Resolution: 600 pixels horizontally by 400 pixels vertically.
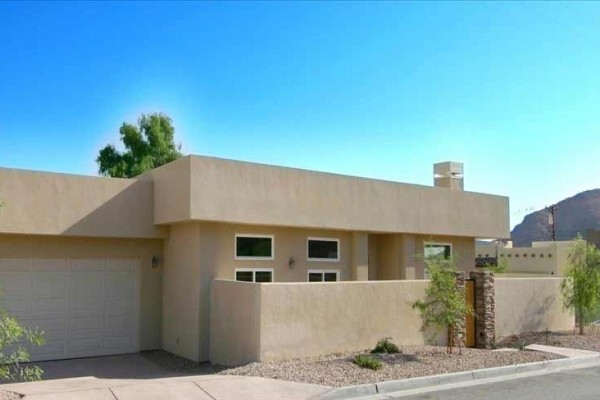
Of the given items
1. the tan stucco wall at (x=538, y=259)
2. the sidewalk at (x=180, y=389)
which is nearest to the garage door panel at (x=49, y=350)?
the sidewalk at (x=180, y=389)

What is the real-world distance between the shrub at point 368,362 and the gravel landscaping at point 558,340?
17.3 feet

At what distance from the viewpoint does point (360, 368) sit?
1167cm

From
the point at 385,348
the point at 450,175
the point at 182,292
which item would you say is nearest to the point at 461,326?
the point at 385,348

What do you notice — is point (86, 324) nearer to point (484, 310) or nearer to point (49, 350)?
point (49, 350)

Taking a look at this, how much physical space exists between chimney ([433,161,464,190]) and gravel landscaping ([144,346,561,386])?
7.45 metres

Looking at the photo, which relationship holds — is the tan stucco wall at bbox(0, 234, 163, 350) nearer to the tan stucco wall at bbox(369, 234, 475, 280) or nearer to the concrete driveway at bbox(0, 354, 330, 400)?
the concrete driveway at bbox(0, 354, 330, 400)

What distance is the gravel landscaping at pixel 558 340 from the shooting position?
16078 mm

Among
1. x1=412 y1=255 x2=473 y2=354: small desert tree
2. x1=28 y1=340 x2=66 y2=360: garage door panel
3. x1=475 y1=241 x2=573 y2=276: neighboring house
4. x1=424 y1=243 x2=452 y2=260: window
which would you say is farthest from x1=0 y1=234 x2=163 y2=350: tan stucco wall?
x1=475 y1=241 x2=573 y2=276: neighboring house

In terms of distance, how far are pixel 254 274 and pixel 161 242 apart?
8.90ft

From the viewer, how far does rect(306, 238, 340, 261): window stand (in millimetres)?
16594

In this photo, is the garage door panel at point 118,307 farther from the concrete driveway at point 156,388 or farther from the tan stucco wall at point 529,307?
the tan stucco wall at point 529,307

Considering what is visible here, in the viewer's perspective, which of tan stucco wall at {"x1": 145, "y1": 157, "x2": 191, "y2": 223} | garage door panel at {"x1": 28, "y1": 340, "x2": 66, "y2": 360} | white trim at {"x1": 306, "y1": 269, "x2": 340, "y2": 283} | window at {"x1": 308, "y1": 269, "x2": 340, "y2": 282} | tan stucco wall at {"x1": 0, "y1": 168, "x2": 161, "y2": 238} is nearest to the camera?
tan stucco wall at {"x1": 0, "y1": 168, "x2": 161, "y2": 238}

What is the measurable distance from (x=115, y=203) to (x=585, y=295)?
14.1 metres

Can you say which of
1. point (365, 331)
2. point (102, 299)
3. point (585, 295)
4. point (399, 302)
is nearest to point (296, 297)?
point (365, 331)
